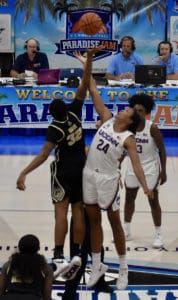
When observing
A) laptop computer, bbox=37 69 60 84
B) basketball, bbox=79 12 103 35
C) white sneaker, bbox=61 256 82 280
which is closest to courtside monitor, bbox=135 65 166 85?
laptop computer, bbox=37 69 60 84

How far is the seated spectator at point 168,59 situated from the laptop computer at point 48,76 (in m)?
1.78

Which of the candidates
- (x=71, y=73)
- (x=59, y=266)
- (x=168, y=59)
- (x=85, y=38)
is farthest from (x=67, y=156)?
(x=85, y=38)

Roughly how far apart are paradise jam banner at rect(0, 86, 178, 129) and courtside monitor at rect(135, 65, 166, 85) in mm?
168

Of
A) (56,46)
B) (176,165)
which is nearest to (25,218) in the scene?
(176,165)

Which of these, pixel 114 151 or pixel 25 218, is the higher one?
pixel 114 151

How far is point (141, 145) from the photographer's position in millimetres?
7242

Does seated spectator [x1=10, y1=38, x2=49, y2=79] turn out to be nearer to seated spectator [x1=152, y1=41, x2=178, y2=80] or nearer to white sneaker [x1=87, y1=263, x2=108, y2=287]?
seated spectator [x1=152, y1=41, x2=178, y2=80]

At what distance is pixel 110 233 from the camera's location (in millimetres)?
7738

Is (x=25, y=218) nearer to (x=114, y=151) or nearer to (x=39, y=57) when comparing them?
(x=114, y=151)

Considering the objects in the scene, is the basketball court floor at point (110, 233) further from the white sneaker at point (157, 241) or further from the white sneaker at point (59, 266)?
the white sneaker at point (59, 266)

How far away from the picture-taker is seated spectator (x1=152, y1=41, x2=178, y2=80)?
42.4 feet

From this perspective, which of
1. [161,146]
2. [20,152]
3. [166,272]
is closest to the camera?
[166,272]

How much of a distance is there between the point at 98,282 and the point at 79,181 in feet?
2.78

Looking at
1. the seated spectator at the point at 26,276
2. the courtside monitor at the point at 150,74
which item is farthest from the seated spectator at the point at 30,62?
the seated spectator at the point at 26,276
